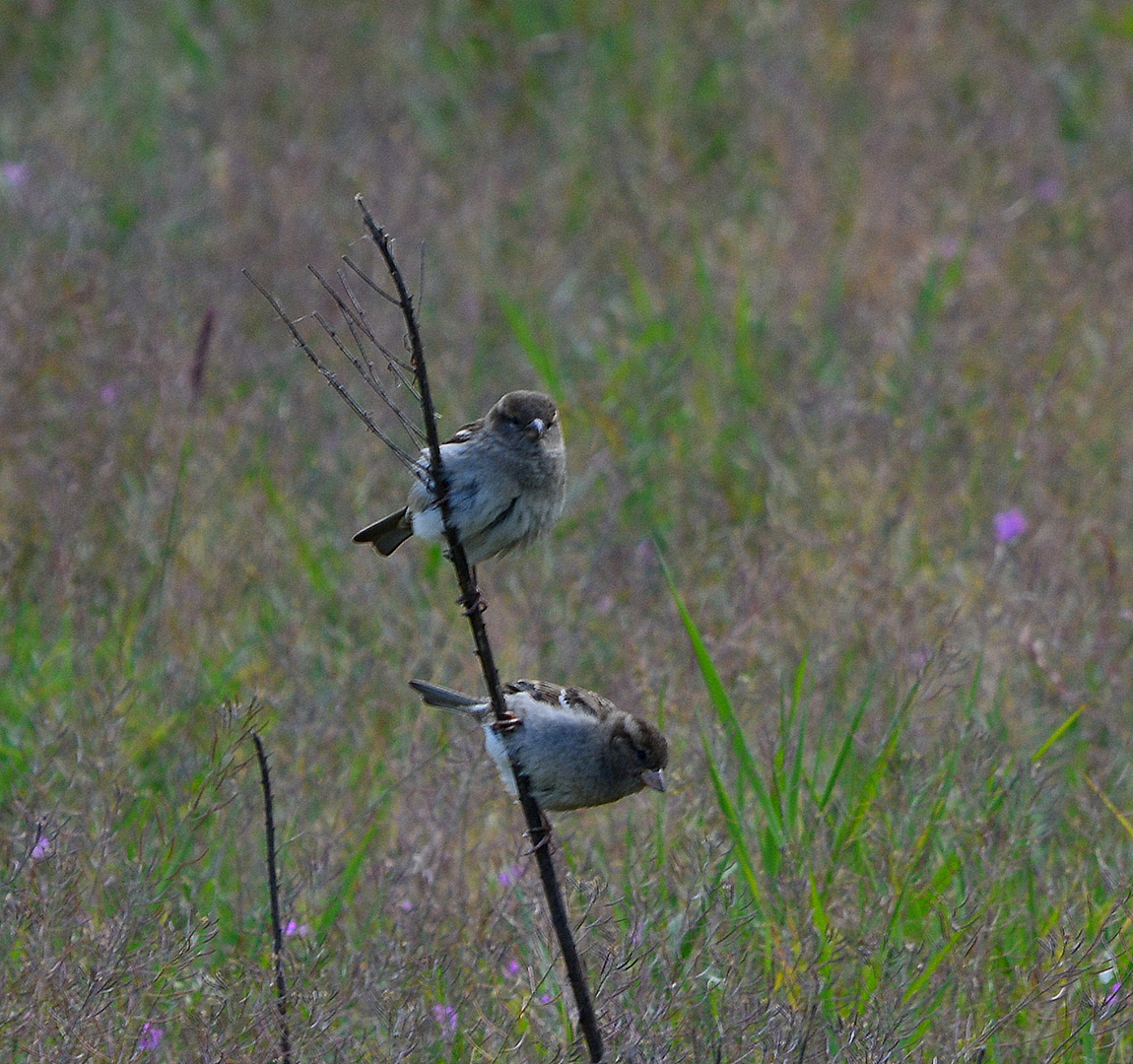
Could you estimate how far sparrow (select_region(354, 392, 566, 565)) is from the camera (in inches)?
127

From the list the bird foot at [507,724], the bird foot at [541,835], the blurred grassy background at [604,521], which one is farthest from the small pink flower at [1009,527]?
the bird foot at [541,835]

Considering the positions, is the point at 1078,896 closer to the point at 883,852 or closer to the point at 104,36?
the point at 883,852

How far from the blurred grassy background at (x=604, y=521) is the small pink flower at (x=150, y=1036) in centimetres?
2

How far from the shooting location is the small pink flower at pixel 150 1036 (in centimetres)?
271

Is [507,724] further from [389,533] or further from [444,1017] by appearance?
[389,533]

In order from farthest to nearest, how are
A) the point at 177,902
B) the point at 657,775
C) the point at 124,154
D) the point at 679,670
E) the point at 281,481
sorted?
the point at 124,154 < the point at 281,481 < the point at 679,670 < the point at 177,902 < the point at 657,775

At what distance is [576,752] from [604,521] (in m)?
2.00

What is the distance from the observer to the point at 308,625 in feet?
14.3

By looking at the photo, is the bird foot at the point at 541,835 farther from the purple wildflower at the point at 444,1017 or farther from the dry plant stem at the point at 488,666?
the purple wildflower at the point at 444,1017

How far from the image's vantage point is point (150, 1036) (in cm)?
279

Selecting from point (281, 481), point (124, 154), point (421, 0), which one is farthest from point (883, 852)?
point (421, 0)

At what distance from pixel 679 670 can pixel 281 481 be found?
1539 millimetres

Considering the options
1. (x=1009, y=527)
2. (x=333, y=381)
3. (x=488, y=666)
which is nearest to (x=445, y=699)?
(x=488, y=666)

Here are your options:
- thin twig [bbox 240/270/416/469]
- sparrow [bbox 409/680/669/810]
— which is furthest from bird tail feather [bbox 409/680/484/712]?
thin twig [bbox 240/270/416/469]
